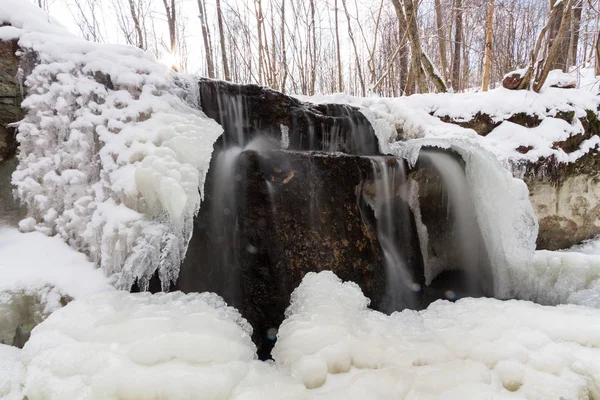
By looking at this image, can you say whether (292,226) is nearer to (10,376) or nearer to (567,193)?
(10,376)

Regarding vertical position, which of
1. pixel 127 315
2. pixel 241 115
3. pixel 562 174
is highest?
pixel 241 115

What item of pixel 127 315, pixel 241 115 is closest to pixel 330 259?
pixel 127 315

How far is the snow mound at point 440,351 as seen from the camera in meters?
1.51

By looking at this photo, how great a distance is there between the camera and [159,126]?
2604 mm

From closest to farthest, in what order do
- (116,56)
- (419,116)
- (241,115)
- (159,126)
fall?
(159,126) → (116,56) → (241,115) → (419,116)

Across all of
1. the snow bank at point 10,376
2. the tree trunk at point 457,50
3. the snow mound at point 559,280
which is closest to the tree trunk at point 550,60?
the snow mound at point 559,280

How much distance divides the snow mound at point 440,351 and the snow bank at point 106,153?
111 cm

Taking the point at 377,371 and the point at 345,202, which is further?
the point at 345,202

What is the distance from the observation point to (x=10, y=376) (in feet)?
4.49

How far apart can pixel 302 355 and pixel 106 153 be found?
6.86 feet

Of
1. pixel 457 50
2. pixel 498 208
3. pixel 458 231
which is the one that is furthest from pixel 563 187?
pixel 457 50

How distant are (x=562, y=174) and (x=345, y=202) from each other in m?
4.11

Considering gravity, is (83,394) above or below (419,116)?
below

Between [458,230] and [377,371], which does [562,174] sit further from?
[377,371]
